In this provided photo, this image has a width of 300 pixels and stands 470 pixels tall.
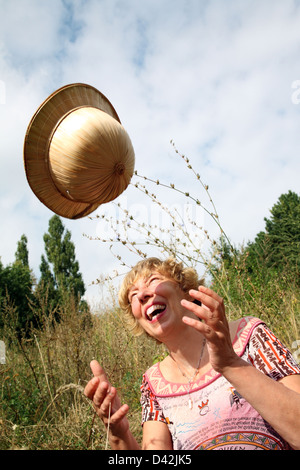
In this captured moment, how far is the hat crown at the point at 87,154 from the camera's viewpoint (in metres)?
→ 1.44

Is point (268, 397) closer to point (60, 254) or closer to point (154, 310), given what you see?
point (154, 310)

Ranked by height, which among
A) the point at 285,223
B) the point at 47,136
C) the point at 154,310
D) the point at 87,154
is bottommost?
the point at 154,310

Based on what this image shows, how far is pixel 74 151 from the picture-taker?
56.2 inches

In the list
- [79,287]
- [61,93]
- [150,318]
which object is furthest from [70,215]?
[79,287]

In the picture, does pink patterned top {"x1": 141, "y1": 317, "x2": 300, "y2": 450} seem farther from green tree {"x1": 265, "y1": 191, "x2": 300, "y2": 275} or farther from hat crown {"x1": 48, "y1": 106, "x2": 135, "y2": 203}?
green tree {"x1": 265, "y1": 191, "x2": 300, "y2": 275}

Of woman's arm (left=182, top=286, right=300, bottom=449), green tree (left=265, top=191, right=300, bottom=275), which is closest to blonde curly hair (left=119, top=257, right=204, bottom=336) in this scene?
woman's arm (left=182, top=286, right=300, bottom=449)

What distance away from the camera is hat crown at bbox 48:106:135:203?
4.71ft

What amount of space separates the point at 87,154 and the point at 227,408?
126 centimetres

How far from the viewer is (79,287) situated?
26.5 m

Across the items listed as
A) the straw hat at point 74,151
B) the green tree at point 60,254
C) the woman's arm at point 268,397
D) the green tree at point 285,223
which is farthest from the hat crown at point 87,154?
the green tree at point 60,254

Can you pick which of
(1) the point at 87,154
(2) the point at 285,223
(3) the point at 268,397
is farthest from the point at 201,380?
(2) the point at 285,223

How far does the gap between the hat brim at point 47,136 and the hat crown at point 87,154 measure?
34 mm
